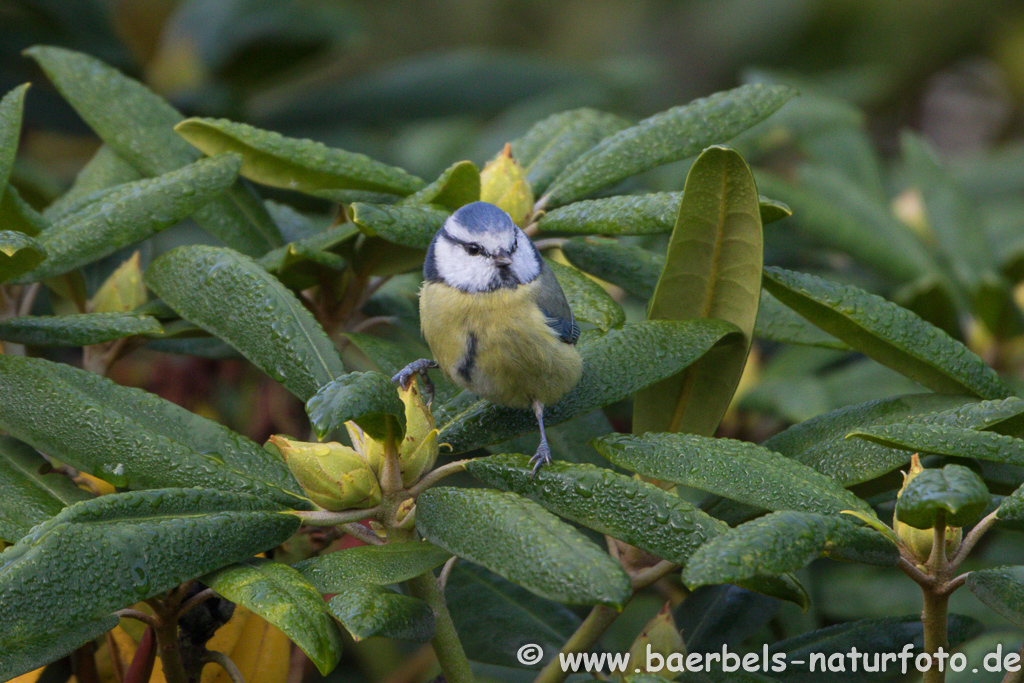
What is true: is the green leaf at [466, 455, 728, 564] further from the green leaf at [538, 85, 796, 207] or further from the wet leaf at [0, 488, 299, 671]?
the green leaf at [538, 85, 796, 207]

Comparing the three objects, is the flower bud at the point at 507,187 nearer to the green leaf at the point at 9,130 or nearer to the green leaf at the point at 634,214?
the green leaf at the point at 634,214

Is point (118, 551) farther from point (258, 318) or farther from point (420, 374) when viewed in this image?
point (420, 374)

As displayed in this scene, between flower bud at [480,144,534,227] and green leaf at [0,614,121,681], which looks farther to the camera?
flower bud at [480,144,534,227]

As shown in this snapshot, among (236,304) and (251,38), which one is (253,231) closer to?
(236,304)

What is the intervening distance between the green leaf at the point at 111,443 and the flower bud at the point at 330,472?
0.07 m

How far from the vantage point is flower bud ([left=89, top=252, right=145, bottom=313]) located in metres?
1.42

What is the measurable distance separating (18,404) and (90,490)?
16 cm

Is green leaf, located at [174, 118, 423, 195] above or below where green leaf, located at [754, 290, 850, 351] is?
above

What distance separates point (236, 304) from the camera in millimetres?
1217

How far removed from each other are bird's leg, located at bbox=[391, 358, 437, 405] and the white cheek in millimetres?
122

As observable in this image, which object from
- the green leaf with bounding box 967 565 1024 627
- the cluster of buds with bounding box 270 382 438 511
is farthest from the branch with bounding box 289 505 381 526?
the green leaf with bounding box 967 565 1024 627

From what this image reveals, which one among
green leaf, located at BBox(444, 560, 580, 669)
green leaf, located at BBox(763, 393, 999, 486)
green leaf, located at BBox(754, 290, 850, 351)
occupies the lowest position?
green leaf, located at BBox(444, 560, 580, 669)

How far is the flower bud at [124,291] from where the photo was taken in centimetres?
142

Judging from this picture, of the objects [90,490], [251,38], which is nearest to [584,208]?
[90,490]
